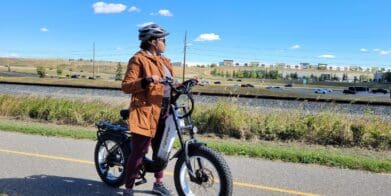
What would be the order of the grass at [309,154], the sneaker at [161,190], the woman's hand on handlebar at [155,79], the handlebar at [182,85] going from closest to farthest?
1. the woman's hand on handlebar at [155,79]
2. the handlebar at [182,85]
3. the sneaker at [161,190]
4. the grass at [309,154]

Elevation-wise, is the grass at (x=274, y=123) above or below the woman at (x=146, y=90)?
below

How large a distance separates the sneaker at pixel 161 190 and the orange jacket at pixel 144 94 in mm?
915

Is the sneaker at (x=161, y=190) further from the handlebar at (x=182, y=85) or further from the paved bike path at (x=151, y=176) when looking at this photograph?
the handlebar at (x=182, y=85)

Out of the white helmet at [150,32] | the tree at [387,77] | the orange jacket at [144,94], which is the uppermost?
the white helmet at [150,32]

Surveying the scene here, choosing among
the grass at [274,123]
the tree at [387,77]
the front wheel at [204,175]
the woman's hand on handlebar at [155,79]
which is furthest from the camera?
the tree at [387,77]

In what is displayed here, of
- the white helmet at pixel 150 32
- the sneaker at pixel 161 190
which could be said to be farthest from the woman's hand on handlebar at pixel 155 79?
the sneaker at pixel 161 190

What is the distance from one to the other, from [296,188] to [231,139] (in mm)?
4858

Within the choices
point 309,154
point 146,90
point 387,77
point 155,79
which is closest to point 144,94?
point 146,90

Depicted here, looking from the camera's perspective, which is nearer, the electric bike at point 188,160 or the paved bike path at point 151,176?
→ the electric bike at point 188,160

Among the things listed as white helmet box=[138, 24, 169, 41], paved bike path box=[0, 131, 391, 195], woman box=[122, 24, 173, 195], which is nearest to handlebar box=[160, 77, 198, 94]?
woman box=[122, 24, 173, 195]

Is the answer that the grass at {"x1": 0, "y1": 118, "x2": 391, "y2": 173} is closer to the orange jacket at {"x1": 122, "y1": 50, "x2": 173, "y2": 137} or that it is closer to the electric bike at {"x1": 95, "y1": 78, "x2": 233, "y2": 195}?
the electric bike at {"x1": 95, "y1": 78, "x2": 233, "y2": 195}

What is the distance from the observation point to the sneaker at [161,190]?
5434 millimetres

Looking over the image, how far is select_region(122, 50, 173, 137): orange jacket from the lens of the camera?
15.4ft

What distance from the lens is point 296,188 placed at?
19.3 feet
